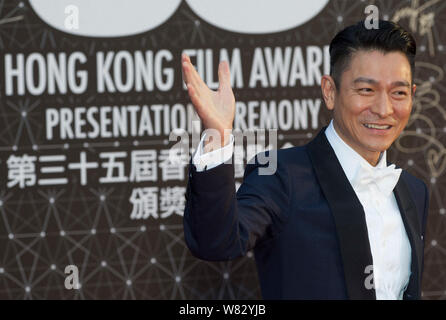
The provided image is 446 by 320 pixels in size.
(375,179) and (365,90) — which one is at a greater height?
(365,90)

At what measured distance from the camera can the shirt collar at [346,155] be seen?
1598 millimetres

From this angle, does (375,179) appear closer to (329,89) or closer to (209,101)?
(329,89)

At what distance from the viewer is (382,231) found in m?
1.55

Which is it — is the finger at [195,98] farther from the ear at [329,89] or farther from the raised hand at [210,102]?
the ear at [329,89]

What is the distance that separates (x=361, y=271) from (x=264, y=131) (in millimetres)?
1476

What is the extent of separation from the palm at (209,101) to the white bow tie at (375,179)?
0.46m

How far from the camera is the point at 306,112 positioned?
9.42ft

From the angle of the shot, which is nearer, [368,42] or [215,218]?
[215,218]

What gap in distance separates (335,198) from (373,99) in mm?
306

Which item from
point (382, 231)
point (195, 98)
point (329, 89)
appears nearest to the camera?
point (195, 98)

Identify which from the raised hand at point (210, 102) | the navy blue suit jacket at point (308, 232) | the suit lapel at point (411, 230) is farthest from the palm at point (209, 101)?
the suit lapel at point (411, 230)

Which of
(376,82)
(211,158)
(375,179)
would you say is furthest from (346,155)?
(211,158)
